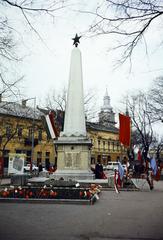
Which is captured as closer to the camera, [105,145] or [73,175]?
[73,175]

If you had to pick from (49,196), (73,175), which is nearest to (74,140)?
(73,175)

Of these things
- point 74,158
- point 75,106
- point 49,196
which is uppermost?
point 75,106

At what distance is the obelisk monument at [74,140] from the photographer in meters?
20.9

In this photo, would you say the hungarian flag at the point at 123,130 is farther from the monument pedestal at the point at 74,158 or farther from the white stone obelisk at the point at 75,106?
the white stone obelisk at the point at 75,106

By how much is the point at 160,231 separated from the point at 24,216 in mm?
4073

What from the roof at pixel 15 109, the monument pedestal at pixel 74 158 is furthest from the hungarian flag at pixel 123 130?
the roof at pixel 15 109

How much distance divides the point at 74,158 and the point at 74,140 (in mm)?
1282

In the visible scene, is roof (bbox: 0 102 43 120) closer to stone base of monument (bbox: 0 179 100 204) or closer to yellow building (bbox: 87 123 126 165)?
stone base of monument (bbox: 0 179 100 204)

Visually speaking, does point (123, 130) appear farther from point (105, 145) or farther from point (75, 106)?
point (105, 145)

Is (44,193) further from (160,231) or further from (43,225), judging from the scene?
(160,231)

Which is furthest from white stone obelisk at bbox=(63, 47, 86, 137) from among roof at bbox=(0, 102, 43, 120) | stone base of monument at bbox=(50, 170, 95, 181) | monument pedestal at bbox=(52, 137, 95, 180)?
roof at bbox=(0, 102, 43, 120)

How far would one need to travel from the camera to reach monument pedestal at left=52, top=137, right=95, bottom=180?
20.8 m

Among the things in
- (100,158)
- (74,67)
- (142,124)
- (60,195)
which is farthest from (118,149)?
(60,195)

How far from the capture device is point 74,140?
21.4 m
